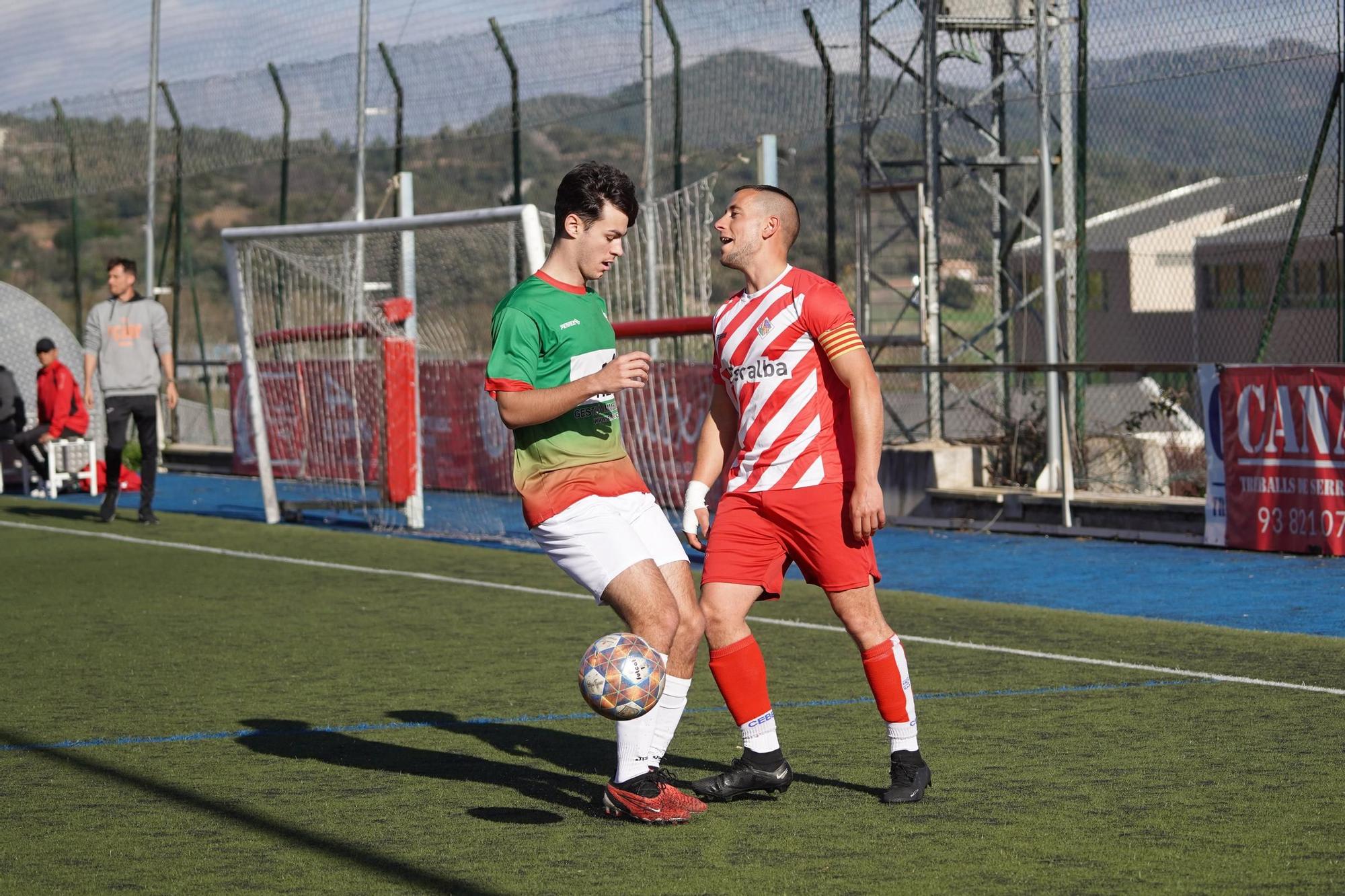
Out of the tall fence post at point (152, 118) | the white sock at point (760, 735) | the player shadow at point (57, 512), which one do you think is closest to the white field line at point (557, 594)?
the player shadow at point (57, 512)

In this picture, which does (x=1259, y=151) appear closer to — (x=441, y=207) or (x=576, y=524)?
(x=576, y=524)

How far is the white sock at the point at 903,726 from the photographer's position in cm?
558

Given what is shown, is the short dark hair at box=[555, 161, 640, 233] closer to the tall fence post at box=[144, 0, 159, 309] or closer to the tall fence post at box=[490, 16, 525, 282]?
the tall fence post at box=[490, 16, 525, 282]

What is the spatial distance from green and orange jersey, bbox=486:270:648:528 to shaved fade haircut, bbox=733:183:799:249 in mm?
667

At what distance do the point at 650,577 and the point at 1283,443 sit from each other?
7.81m

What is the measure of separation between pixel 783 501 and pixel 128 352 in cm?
1054

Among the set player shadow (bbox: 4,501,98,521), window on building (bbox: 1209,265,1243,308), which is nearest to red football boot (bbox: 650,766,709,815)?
player shadow (bbox: 4,501,98,521)

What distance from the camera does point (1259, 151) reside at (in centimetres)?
1394

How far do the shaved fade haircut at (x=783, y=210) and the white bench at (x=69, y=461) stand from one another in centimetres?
1510

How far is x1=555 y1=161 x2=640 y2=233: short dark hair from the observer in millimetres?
5363

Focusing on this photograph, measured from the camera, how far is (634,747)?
537 cm

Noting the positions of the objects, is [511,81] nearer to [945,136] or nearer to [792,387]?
[945,136]

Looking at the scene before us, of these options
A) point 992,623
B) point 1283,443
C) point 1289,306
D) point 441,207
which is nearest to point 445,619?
point 992,623

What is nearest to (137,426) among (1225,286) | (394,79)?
(394,79)
